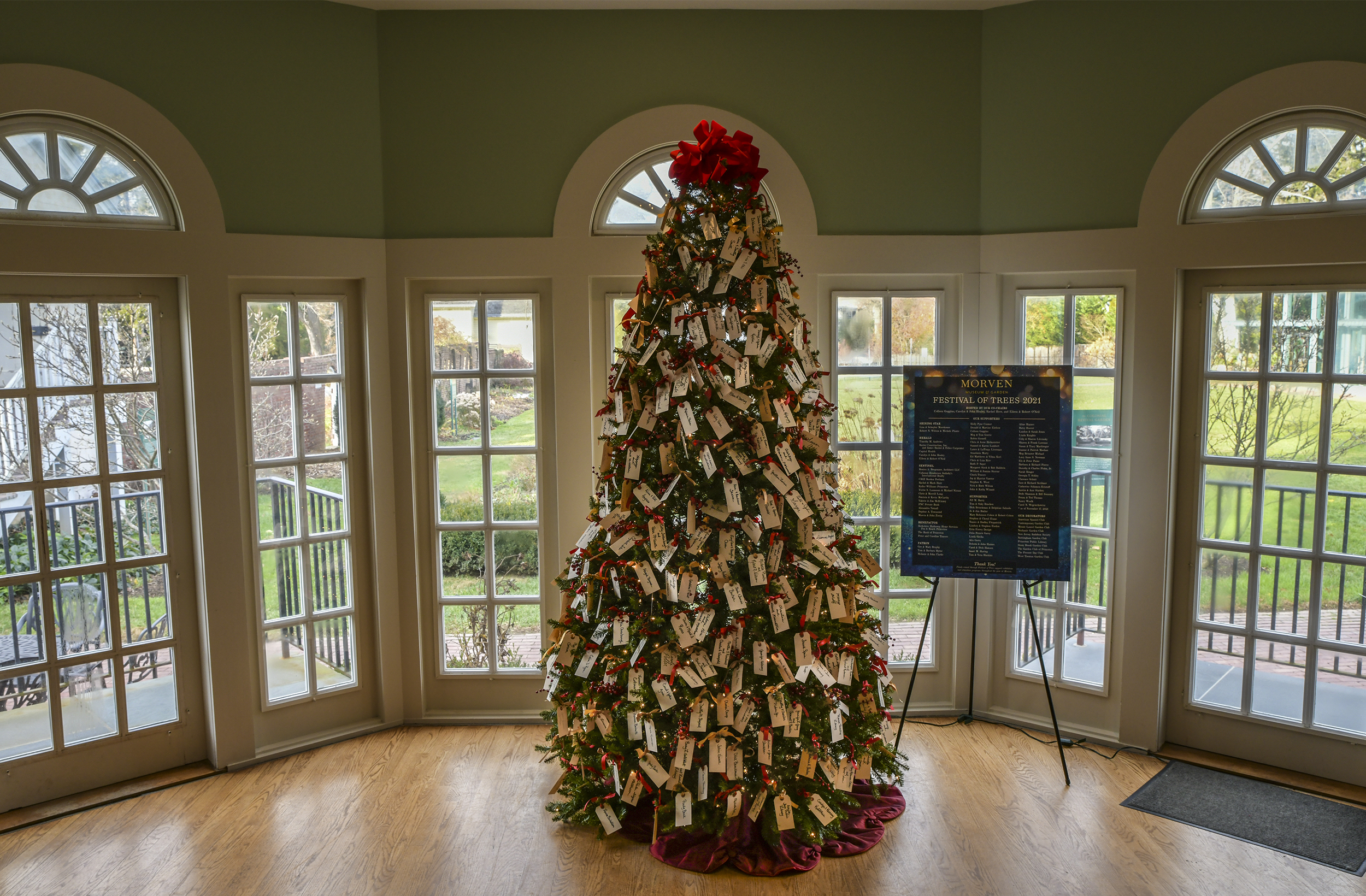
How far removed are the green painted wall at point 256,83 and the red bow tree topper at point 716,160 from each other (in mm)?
1674

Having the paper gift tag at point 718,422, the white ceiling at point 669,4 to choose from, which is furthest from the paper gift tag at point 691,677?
the white ceiling at point 669,4

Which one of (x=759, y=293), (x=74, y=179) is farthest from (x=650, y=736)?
(x=74, y=179)

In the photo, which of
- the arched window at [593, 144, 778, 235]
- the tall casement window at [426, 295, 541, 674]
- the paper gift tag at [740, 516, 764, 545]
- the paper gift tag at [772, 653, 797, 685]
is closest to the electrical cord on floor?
the paper gift tag at [772, 653, 797, 685]

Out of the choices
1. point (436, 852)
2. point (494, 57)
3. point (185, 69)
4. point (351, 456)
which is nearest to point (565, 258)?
point (494, 57)

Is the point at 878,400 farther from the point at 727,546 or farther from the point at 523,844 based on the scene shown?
the point at 523,844

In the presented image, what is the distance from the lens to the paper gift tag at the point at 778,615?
3.23 m

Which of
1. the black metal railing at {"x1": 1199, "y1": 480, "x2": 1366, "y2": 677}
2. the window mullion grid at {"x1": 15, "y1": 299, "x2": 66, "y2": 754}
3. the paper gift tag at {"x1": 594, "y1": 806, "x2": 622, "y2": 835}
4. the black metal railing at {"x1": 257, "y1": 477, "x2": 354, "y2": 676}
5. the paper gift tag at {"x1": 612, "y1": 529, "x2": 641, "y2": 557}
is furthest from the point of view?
the black metal railing at {"x1": 257, "y1": 477, "x2": 354, "y2": 676}

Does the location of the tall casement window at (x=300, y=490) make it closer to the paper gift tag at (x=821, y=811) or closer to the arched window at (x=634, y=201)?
the arched window at (x=634, y=201)

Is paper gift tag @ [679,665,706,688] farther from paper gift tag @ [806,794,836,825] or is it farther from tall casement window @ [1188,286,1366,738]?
tall casement window @ [1188,286,1366,738]

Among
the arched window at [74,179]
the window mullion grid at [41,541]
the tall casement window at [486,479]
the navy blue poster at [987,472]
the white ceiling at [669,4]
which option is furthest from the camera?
the tall casement window at [486,479]

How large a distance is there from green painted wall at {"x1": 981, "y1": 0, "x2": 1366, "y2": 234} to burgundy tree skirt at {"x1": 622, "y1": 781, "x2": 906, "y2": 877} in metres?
2.58

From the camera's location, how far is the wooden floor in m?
3.19

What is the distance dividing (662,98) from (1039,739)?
10.6ft

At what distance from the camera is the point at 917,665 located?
406cm
